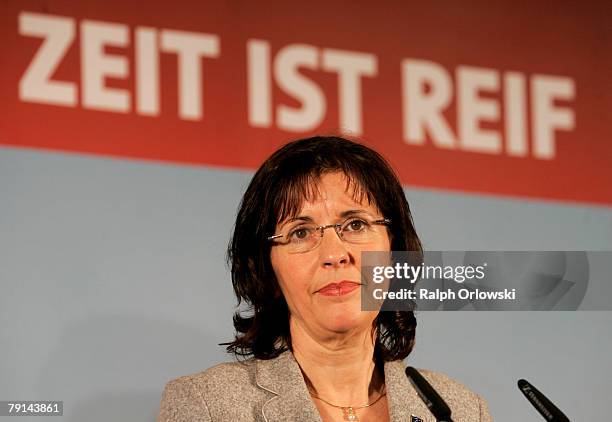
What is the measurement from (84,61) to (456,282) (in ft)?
3.85

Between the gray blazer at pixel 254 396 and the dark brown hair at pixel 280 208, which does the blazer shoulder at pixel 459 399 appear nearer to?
the gray blazer at pixel 254 396

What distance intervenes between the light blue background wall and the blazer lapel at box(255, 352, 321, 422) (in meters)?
0.61

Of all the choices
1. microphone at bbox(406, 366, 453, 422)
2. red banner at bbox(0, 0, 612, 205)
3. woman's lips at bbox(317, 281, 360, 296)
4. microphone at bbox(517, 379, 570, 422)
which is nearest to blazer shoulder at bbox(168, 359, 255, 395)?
woman's lips at bbox(317, 281, 360, 296)

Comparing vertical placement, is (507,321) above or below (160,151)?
below

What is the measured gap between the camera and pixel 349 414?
2.14 m

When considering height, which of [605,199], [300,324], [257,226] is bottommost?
[300,324]

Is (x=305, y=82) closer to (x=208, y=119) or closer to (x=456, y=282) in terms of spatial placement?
(x=208, y=119)

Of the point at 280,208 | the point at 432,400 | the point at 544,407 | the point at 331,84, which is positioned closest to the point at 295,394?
the point at 280,208

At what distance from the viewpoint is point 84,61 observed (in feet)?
9.04

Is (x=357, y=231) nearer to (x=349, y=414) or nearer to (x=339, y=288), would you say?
(x=339, y=288)

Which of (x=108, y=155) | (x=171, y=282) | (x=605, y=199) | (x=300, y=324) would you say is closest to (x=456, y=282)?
(x=300, y=324)

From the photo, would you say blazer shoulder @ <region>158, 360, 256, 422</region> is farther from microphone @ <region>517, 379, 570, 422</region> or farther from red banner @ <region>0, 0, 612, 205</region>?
red banner @ <region>0, 0, 612, 205</region>

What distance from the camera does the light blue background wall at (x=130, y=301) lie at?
8.50 ft

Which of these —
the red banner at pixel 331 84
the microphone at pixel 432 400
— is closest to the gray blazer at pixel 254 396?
the microphone at pixel 432 400
